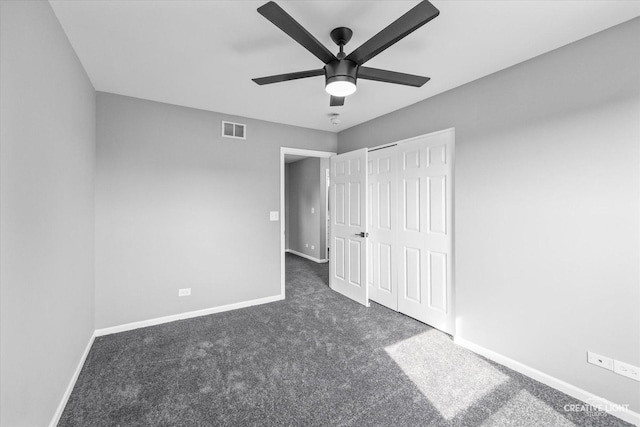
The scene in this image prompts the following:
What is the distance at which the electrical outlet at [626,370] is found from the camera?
172 centimetres

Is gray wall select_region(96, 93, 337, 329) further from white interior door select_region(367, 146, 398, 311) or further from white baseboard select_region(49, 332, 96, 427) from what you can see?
white interior door select_region(367, 146, 398, 311)

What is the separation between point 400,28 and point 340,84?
1.59 feet

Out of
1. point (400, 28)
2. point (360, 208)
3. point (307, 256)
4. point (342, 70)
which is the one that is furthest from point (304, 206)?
point (400, 28)

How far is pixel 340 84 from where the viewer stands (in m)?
1.76

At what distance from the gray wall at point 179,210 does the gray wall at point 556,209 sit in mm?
2420

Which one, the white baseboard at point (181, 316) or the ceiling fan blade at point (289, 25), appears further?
the white baseboard at point (181, 316)

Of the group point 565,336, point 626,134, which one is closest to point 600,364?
point 565,336

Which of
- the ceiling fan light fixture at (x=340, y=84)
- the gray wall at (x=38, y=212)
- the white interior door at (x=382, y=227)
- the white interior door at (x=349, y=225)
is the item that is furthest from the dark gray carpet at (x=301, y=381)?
the ceiling fan light fixture at (x=340, y=84)

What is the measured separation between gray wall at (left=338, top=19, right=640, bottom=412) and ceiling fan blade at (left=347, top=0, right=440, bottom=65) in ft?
4.91

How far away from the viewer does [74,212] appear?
6.97 feet

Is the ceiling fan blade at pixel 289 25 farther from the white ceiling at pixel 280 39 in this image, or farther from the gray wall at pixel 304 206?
the gray wall at pixel 304 206

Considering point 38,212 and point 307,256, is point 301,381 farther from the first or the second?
point 307,256

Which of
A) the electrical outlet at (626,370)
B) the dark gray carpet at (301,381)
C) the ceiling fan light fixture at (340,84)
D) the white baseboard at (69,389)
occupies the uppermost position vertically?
the ceiling fan light fixture at (340,84)

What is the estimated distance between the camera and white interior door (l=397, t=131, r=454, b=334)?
287cm
